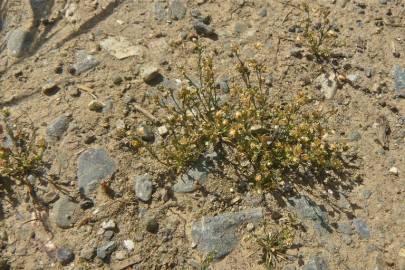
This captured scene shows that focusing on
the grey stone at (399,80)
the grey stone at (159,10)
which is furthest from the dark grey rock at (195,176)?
the grey stone at (399,80)

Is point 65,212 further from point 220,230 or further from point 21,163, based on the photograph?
point 220,230

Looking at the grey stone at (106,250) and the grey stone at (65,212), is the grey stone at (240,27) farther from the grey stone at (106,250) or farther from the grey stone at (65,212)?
the grey stone at (106,250)

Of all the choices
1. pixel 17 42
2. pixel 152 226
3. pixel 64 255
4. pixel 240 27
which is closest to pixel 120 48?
pixel 17 42

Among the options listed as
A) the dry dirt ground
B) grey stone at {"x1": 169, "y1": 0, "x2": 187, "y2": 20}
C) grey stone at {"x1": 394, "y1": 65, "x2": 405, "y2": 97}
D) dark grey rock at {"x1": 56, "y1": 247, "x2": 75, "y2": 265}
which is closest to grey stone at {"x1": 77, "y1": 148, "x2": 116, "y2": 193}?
the dry dirt ground

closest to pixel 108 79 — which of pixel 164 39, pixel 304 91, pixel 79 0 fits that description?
pixel 164 39

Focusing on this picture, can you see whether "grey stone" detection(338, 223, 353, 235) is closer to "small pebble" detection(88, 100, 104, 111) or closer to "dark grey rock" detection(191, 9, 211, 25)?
"small pebble" detection(88, 100, 104, 111)

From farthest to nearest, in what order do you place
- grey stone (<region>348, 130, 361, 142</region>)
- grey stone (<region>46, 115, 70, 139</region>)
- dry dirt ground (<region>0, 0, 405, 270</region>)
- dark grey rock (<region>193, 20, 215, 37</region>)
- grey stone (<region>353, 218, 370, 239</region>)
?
1. dark grey rock (<region>193, 20, 215, 37</region>)
2. grey stone (<region>348, 130, 361, 142</region>)
3. grey stone (<region>46, 115, 70, 139</region>)
4. grey stone (<region>353, 218, 370, 239</region>)
5. dry dirt ground (<region>0, 0, 405, 270</region>)

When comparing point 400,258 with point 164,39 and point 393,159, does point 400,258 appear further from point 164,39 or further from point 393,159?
point 164,39
